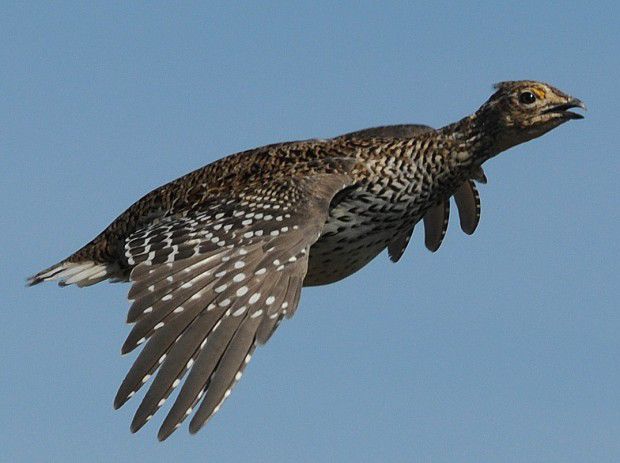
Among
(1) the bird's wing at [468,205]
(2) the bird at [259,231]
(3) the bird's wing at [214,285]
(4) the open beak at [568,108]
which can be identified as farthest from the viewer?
(1) the bird's wing at [468,205]

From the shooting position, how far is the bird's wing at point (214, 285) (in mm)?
13836

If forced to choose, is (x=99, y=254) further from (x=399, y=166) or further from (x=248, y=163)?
(x=399, y=166)

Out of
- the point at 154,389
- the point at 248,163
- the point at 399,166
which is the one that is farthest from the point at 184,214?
the point at 154,389

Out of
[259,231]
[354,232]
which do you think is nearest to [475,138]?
[354,232]

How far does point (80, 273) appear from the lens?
60.0ft

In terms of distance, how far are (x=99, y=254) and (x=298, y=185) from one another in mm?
2811

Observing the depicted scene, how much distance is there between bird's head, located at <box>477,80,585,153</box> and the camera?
17.6 metres

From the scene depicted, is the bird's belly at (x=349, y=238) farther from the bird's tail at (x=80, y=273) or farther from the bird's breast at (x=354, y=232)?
the bird's tail at (x=80, y=273)

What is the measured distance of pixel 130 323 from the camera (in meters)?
14.4

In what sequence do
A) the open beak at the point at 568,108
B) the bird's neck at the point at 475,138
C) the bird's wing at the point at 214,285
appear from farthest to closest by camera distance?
the bird's neck at the point at 475,138 < the open beak at the point at 568,108 < the bird's wing at the point at 214,285

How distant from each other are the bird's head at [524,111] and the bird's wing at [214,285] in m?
1.98

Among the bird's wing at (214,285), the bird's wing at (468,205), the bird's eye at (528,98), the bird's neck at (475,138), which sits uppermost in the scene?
the bird's eye at (528,98)

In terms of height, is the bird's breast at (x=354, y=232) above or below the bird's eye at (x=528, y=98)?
below

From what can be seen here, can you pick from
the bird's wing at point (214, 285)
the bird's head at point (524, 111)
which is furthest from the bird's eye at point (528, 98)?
the bird's wing at point (214, 285)
